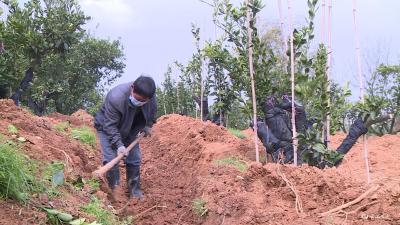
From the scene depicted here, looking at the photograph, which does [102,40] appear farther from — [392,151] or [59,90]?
[392,151]

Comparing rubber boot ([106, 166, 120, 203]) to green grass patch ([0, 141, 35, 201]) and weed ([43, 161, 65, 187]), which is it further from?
green grass patch ([0, 141, 35, 201])

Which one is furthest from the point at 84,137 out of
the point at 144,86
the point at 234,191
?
the point at 234,191

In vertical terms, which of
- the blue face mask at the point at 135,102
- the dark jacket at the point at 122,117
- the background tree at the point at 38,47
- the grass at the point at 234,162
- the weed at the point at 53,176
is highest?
the background tree at the point at 38,47

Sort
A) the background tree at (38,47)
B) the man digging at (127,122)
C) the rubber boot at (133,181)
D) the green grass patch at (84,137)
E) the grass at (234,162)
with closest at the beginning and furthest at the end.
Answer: the man digging at (127,122)
the rubber boot at (133,181)
the grass at (234,162)
the green grass patch at (84,137)
the background tree at (38,47)

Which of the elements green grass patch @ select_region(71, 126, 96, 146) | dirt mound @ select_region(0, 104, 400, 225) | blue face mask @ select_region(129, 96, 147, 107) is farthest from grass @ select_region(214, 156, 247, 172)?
green grass patch @ select_region(71, 126, 96, 146)

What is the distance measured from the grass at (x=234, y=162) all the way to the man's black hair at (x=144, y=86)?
1.52m

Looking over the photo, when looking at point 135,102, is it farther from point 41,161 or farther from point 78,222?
point 78,222

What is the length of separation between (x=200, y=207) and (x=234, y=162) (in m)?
1.85

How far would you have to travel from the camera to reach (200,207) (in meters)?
5.02

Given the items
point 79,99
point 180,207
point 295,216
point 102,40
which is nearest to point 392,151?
point 180,207

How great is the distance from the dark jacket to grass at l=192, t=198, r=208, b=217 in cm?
118

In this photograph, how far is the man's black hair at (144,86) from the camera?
5.55 m

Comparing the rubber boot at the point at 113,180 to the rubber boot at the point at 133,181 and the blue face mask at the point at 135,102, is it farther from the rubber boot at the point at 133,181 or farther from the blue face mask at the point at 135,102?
the blue face mask at the point at 135,102

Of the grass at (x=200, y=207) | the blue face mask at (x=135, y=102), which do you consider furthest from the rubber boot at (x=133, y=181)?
the grass at (x=200, y=207)
